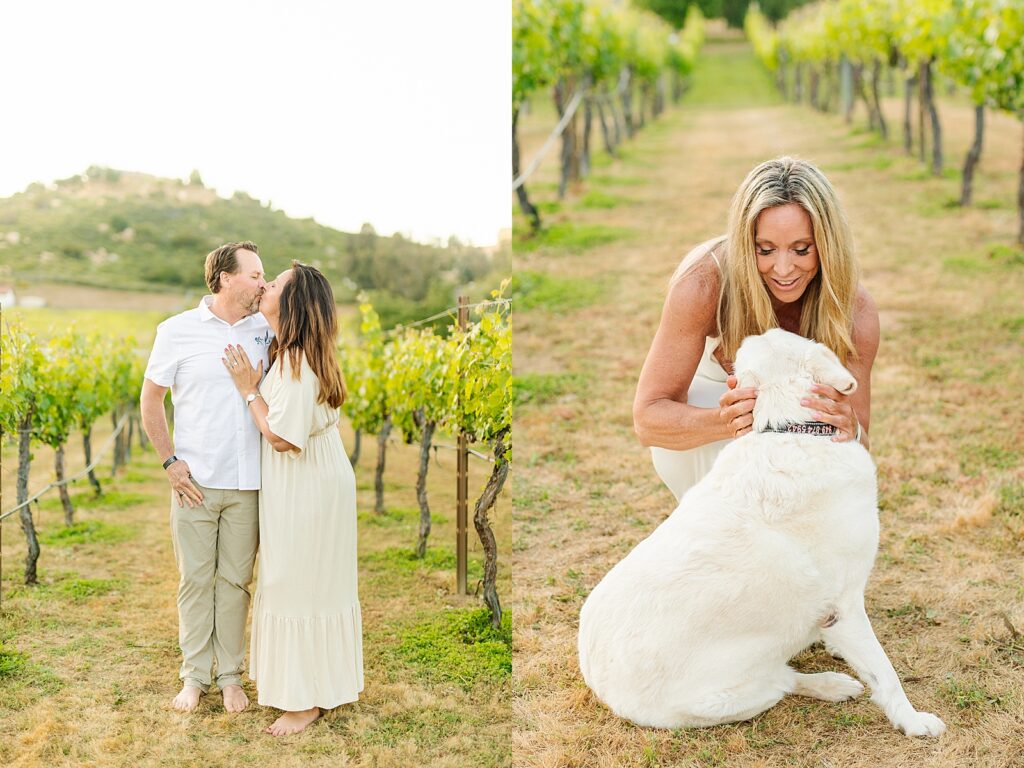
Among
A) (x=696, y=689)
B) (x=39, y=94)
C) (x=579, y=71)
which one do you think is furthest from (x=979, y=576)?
(x=579, y=71)

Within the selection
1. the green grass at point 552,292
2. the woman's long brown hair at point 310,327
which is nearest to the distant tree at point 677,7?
the green grass at point 552,292

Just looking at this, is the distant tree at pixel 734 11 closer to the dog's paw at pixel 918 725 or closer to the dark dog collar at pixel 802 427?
the dark dog collar at pixel 802 427

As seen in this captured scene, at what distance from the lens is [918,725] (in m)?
2.98

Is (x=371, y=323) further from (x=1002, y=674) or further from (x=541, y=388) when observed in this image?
(x=1002, y=674)

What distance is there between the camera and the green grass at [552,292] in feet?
30.0

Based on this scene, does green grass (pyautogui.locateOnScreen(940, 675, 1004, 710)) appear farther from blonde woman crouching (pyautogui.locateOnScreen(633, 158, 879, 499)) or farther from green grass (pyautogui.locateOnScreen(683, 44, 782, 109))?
green grass (pyautogui.locateOnScreen(683, 44, 782, 109))

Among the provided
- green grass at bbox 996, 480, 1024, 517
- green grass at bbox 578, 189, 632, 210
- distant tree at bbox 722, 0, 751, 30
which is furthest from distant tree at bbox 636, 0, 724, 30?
green grass at bbox 996, 480, 1024, 517

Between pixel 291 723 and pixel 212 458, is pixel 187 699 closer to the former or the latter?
pixel 291 723

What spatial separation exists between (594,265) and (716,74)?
37.8 meters

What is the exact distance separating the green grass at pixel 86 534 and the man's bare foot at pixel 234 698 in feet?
3.83

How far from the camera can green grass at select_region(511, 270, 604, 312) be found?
915cm

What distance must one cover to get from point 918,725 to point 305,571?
2176mm

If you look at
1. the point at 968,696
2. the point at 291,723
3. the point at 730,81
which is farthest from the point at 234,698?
the point at 730,81

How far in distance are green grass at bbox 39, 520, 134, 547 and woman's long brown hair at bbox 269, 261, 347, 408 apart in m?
1.60
